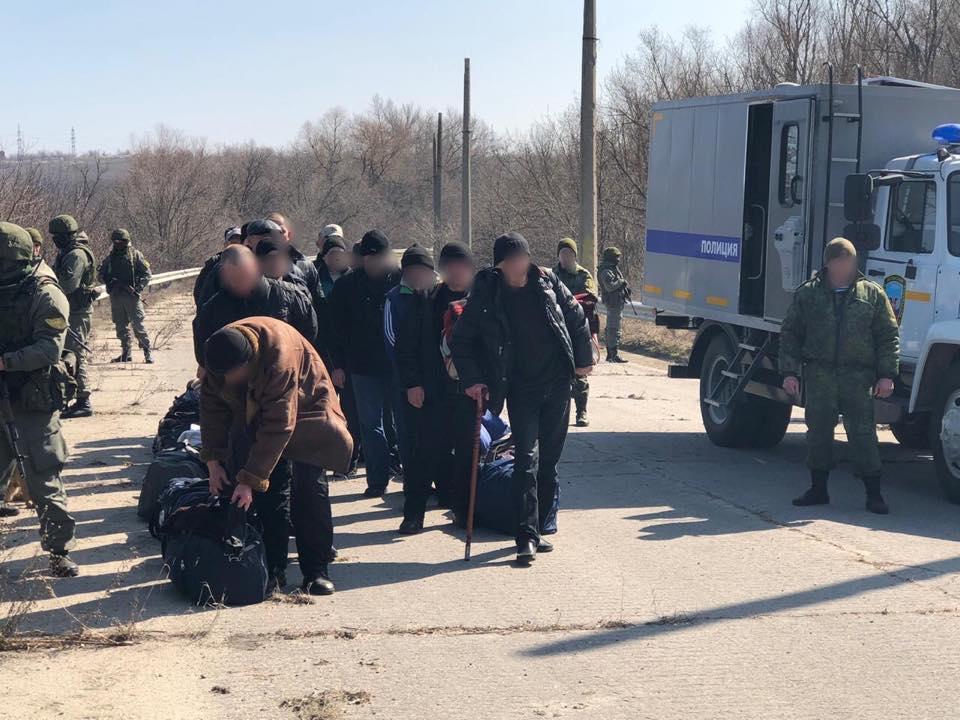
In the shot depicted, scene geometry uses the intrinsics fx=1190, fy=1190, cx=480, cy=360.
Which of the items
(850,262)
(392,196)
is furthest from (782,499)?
(392,196)

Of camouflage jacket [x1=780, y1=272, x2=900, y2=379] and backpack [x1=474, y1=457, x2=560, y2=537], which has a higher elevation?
camouflage jacket [x1=780, y1=272, x2=900, y2=379]

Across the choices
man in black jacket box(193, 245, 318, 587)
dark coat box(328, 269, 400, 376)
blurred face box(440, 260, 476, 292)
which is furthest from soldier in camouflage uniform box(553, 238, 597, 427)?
man in black jacket box(193, 245, 318, 587)

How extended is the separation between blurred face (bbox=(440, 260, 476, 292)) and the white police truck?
130 inches

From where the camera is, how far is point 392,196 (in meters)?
88.6

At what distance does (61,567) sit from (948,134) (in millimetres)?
7168

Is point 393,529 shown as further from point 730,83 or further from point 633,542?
point 730,83

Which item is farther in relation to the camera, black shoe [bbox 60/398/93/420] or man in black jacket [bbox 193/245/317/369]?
black shoe [bbox 60/398/93/420]

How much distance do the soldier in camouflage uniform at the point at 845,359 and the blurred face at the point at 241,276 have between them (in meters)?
4.04

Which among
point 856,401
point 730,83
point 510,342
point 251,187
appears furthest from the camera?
point 251,187

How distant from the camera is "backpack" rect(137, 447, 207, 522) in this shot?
303 inches

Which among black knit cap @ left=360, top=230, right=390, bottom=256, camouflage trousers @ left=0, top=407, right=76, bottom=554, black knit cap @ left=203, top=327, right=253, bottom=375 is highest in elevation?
black knit cap @ left=360, top=230, right=390, bottom=256

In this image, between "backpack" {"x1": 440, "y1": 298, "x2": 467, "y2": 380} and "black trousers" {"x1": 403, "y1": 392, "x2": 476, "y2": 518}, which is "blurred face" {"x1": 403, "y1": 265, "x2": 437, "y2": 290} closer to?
"backpack" {"x1": 440, "y1": 298, "x2": 467, "y2": 380}

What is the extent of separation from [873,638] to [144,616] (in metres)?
3.55

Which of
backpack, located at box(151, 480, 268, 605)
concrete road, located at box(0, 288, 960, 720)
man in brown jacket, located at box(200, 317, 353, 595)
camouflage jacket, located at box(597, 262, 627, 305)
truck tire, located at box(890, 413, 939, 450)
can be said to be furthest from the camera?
camouflage jacket, located at box(597, 262, 627, 305)
